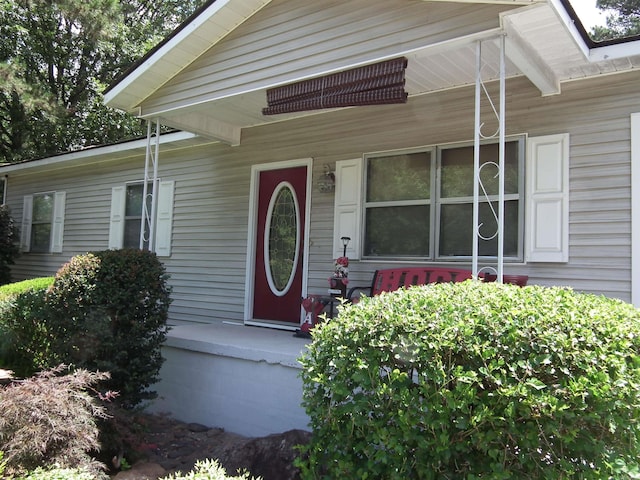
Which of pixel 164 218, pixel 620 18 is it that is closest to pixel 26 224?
pixel 164 218

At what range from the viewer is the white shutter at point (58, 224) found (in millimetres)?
10344

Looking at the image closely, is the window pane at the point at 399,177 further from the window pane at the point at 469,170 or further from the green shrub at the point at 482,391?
the green shrub at the point at 482,391

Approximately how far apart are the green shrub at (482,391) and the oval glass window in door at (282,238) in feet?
13.4

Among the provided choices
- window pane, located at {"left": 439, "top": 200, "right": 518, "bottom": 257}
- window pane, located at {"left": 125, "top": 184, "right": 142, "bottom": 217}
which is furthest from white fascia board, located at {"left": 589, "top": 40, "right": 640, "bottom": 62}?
window pane, located at {"left": 125, "top": 184, "right": 142, "bottom": 217}

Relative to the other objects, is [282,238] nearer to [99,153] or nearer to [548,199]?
[548,199]

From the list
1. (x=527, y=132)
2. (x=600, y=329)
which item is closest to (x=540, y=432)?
(x=600, y=329)

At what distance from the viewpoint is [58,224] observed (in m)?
10.4

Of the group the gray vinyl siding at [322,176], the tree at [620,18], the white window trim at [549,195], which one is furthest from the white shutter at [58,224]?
the tree at [620,18]

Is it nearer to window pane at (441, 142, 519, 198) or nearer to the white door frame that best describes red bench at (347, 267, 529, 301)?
window pane at (441, 142, 519, 198)

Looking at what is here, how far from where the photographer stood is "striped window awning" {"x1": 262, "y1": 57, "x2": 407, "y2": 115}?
4242 millimetres

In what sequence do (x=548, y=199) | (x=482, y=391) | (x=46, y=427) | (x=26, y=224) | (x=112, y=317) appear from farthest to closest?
(x=26, y=224), (x=548, y=199), (x=112, y=317), (x=46, y=427), (x=482, y=391)

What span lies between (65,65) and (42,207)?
7.60 metres

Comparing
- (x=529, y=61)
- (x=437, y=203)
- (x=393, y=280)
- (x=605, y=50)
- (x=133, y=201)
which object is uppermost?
(x=605, y=50)

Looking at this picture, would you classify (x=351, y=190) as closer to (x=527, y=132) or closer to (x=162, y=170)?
(x=527, y=132)
